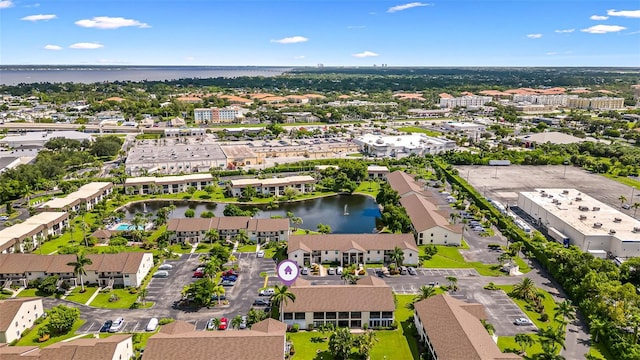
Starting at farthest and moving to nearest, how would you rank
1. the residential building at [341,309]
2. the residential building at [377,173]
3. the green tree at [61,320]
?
the residential building at [377,173] < the residential building at [341,309] < the green tree at [61,320]

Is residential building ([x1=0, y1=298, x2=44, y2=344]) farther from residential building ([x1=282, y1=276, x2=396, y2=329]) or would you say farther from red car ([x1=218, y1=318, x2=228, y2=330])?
residential building ([x1=282, y1=276, x2=396, y2=329])

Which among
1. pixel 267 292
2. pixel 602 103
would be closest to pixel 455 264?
pixel 267 292

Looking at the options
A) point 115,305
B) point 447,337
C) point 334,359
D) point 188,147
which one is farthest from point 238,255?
point 188,147

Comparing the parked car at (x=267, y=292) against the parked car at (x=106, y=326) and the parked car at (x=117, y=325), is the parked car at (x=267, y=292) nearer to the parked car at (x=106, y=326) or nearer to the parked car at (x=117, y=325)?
the parked car at (x=117, y=325)

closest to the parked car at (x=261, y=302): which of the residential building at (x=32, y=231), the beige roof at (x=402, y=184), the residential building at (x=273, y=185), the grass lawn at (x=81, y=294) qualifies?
the grass lawn at (x=81, y=294)

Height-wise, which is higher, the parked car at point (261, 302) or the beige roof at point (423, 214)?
the beige roof at point (423, 214)

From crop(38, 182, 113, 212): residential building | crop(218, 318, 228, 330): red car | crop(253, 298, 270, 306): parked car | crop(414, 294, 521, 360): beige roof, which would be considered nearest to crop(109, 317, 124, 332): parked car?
crop(218, 318, 228, 330): red car
